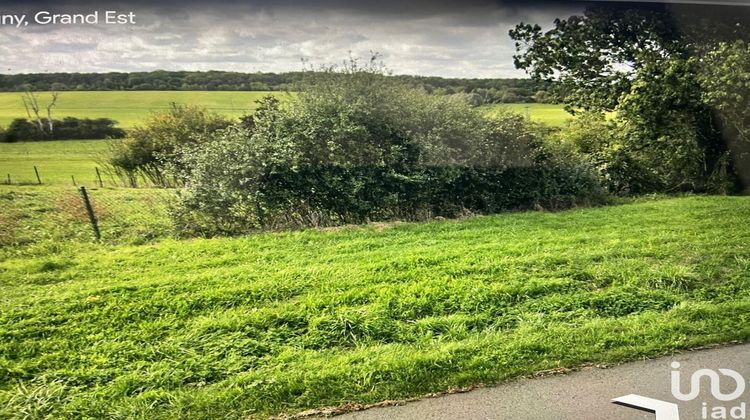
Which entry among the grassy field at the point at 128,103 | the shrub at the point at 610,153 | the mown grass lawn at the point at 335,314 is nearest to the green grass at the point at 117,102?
the grassy field at the point at 128,103

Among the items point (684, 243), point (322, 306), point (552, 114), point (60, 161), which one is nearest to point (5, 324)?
point (60, 161)

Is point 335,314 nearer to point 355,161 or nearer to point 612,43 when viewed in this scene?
point 355,161

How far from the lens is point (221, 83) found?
116 inches

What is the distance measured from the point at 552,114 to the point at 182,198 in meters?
3.00

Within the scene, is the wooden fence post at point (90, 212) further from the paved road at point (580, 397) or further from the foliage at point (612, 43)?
the foliage at point (612, 43)

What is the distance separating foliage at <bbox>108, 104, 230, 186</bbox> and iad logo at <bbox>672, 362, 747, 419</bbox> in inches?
119

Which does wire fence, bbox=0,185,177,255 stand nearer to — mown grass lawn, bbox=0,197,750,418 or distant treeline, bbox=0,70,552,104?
mown grass lawn, bbox=0,197,750,418

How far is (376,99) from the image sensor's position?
11.6ft

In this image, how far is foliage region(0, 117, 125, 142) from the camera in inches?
105

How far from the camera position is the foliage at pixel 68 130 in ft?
8.76

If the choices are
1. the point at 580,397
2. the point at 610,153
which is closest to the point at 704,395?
the point at 580,397

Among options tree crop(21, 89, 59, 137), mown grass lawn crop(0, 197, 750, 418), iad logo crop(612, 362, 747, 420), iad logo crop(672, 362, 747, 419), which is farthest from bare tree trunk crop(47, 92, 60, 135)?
iad logo crop(672, 362, 747, 419)

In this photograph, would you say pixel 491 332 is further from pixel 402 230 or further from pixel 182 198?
pixel 182 198

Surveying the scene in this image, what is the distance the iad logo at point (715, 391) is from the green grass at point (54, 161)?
334 cm
